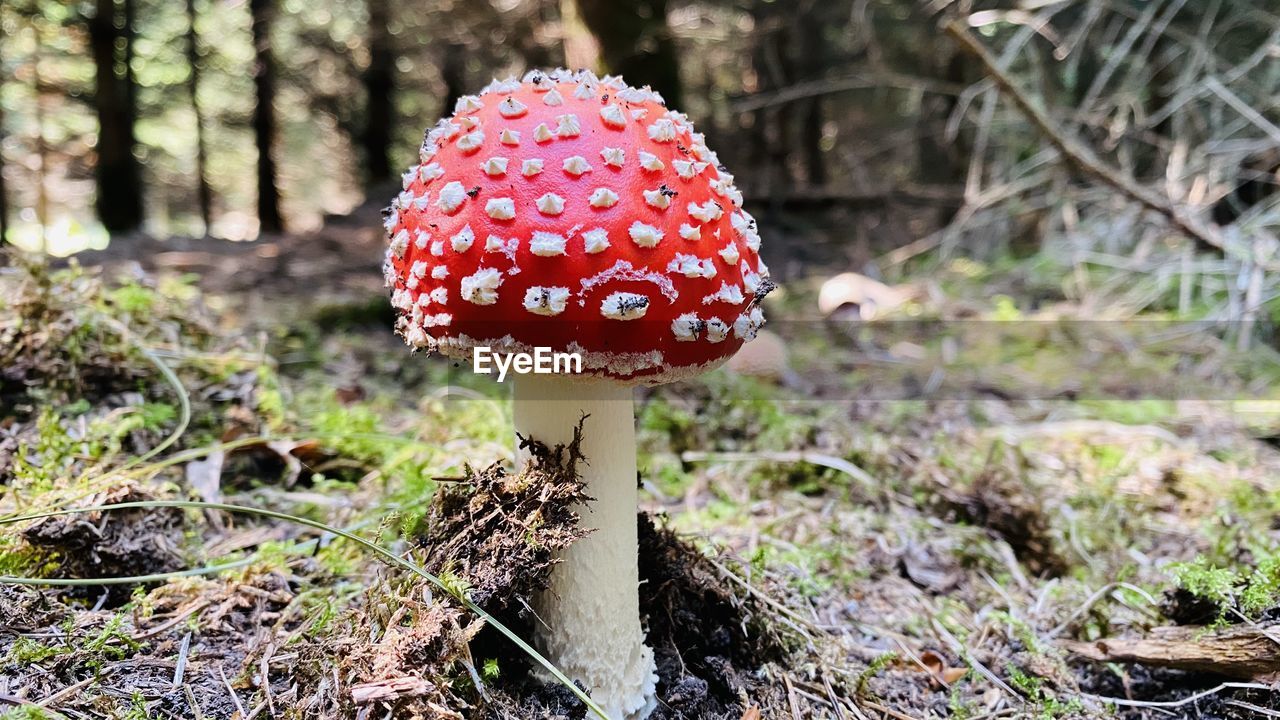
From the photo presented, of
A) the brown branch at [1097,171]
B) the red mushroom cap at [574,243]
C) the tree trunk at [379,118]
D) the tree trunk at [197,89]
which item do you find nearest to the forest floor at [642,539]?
the red mushroom cap at [574,243]

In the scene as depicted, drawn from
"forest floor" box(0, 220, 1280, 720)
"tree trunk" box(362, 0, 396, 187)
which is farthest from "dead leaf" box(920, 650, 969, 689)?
"tree trunk" box(362, 0, 396, 187)

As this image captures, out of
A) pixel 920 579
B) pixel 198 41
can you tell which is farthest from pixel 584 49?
pixel 198 41

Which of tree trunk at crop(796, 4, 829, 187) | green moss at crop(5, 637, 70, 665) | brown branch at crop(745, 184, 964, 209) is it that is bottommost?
green moss at crop(5, 637, 70, 665)

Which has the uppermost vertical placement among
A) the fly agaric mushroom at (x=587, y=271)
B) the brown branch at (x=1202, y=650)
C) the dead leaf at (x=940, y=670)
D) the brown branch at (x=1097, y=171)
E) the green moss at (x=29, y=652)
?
the brown branch at (x=1097, y=171)

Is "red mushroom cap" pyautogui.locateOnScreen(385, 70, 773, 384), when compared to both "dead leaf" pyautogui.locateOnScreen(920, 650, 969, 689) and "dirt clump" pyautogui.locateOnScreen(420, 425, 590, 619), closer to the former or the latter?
"dirt clump" pyautogui.locateOnScreen(420, 425, 590, 619)

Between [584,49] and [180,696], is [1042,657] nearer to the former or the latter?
[180,696]

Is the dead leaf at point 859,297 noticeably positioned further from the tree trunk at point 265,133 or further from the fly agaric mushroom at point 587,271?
the tree trunk at point 265,133

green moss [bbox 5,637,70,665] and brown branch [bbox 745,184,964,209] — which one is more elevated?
brown branch [bbox 745,184,964,209]
